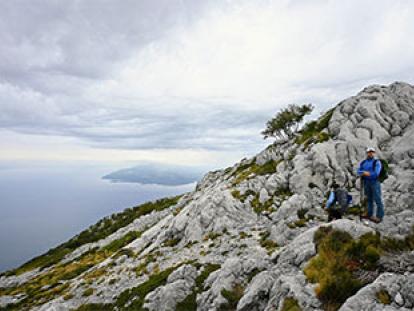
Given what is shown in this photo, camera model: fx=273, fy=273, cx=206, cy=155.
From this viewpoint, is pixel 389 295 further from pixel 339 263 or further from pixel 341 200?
pixel 341 200

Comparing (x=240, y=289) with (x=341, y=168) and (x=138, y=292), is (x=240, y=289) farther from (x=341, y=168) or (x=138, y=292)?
(x=341, y=168)

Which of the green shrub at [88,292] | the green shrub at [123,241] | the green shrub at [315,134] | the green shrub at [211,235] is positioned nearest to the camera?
the green shrub at [88,292]

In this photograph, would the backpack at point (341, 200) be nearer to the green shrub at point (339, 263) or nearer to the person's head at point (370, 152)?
the person's head at point (370, 152)

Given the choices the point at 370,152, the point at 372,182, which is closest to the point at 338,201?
the point at 372,182

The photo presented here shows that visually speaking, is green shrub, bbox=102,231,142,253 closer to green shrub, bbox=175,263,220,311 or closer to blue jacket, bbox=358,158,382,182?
green shrub, bbox=175,263,220,311

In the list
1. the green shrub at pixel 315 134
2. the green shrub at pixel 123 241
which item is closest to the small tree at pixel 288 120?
the green shrub at pixel 315 134

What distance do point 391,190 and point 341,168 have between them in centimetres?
775

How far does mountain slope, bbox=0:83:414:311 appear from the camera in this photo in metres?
11.0

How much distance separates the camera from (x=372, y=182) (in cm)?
1683

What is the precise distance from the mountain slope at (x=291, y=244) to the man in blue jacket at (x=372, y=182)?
90 centimetres

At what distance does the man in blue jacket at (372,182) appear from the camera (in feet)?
54.5

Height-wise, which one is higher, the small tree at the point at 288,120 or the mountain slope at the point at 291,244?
the small tree at the point at 288,120

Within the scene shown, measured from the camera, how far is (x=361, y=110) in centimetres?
4278

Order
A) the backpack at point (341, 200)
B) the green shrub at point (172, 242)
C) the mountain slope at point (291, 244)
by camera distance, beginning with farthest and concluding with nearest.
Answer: the green shrub at point (172, 242), the backpack at point (341, 200), the mountain slope at point (291, 244)
